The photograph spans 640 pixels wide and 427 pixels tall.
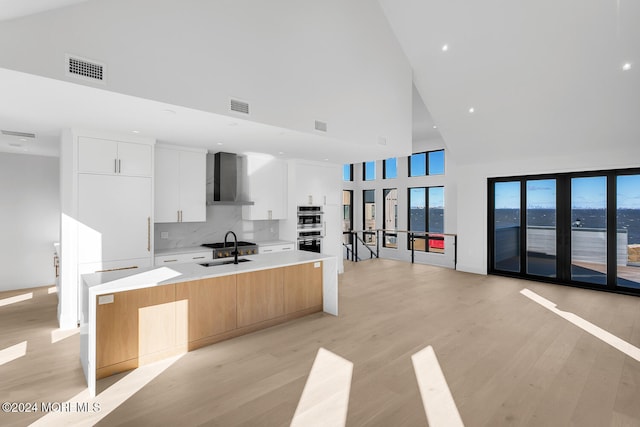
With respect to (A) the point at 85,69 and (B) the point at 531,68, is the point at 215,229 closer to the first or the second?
(A) the point at 85,69

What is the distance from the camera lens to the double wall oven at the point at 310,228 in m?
6.73

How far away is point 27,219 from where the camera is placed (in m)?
5.80

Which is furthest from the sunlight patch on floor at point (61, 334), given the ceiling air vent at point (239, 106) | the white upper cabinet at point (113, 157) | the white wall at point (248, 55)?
the ceiling air vent at point (239, 106)

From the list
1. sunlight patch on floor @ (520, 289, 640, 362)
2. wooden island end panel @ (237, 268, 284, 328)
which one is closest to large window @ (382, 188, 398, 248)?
sunlight patch on floor @ (520, 289, 640, 362)

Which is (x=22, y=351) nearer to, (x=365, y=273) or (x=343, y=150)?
(x=343, y=150)

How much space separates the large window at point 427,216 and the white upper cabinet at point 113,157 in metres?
8.04

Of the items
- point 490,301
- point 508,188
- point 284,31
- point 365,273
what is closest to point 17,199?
point 284,31

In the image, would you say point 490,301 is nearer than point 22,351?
No

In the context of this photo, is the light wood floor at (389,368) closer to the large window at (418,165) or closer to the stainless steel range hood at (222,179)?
the stainless steel range hood at (222,179)

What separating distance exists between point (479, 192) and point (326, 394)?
20.4 ft

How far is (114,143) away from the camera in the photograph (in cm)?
421

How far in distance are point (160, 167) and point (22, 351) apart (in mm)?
2761

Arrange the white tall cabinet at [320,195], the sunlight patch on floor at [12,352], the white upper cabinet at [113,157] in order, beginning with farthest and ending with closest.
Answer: the white tall cabinet at [320,195], the white upper cabinet at [113,157], the sunlight patch on floor at [12,352]

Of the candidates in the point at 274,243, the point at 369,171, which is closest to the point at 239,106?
the point at 274,243
